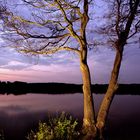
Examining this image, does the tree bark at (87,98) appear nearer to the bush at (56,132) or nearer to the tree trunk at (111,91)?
the tree trunk at (111,91)

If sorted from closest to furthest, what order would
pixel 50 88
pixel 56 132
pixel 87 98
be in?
pixel 56 132 < pixel 87 98 < pixel 50 88

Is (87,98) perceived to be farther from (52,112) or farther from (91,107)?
(52,112)

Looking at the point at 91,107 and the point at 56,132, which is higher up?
the point at 91,107

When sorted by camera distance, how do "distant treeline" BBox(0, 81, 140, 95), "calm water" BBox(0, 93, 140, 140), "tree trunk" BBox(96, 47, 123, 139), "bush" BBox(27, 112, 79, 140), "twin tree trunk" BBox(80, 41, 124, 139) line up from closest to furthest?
"bush" BBox(27, 112, 79, 140), "tree trunk" BBox(96, 47, 123, 139), "twin tree trunk" BBox(80, 41, 124, 139), "calm water" BBox(0, 93, 140, 140), "distant treeline" BBox(0, 81, 140, 95)

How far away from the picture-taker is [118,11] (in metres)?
12.5

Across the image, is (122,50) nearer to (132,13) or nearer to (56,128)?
(132,13)

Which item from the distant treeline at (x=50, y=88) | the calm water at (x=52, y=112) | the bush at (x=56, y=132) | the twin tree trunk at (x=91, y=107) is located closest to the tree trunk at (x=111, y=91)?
the twin tree trunk at (x=91, y=107)

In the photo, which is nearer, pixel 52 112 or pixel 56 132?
pixel 56 132

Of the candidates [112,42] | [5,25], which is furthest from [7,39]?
[112,42]

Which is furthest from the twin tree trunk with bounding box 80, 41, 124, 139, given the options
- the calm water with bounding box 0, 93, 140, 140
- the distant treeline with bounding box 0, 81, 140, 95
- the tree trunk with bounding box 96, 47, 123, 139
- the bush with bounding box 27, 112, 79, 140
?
the distant treeline with bounding box 0, 81, 140, 95

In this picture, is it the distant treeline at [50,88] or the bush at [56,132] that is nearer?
the bush at [56,132]

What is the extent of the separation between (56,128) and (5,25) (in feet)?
14.1

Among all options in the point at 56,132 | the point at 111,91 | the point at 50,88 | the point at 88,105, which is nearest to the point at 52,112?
the point at 88,105

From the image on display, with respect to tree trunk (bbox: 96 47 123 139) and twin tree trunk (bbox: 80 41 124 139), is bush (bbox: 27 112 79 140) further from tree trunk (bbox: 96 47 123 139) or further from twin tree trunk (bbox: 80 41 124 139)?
tree trunk (bbox: 96 47 123 139)
